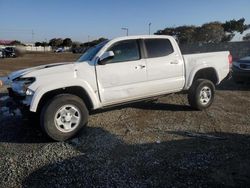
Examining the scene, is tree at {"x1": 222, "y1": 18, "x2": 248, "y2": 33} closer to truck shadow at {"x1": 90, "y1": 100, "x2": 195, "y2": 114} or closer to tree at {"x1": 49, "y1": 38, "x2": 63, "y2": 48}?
tree at {"x1": 49, "y1": 38, "x2": 63, "y2": 48}

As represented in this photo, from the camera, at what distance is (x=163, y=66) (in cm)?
746

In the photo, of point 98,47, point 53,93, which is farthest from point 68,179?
point 98,47

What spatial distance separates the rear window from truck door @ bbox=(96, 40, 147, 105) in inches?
12.0

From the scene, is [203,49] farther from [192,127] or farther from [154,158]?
[154,158]

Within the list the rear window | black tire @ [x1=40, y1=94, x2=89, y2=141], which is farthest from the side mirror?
the rear window

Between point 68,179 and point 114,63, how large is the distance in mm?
2913

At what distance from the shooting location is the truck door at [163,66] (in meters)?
7.32

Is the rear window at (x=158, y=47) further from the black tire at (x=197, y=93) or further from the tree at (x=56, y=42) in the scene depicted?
the tree at (x=56, y=42)

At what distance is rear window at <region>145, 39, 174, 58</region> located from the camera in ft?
24.4

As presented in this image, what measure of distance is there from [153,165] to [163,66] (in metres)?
3.10

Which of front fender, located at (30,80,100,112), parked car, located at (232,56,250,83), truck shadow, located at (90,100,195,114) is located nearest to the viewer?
front fender, located at (30,80,100,112)

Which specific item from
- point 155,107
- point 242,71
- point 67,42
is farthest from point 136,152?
point 67,42

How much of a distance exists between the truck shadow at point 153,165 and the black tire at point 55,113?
220 millimetres

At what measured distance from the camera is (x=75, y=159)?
514 cm
